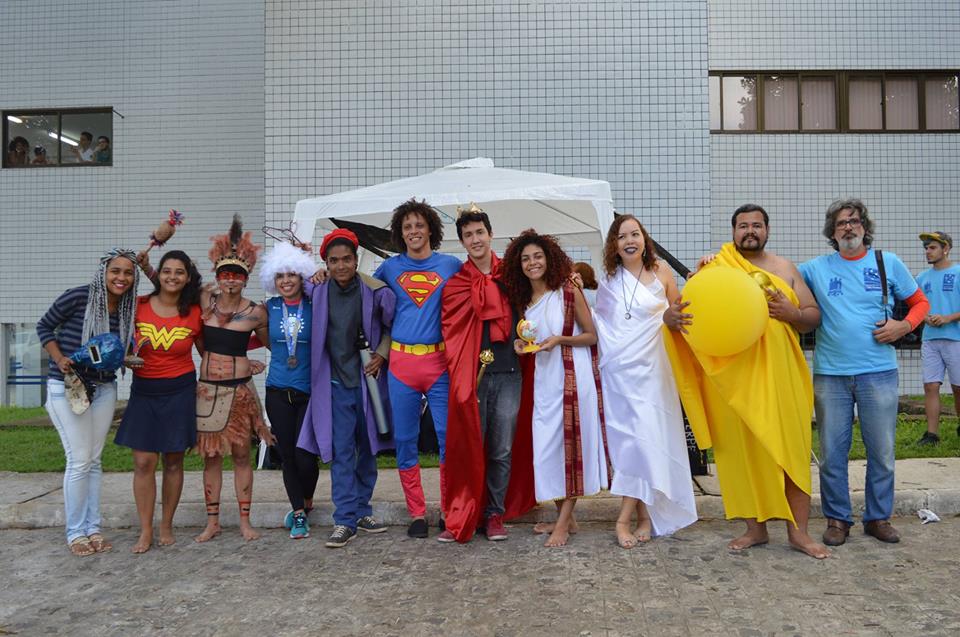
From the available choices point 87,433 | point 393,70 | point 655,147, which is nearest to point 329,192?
point 393,70

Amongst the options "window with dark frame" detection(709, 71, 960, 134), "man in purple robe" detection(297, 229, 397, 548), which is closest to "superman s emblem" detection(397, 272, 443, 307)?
"man in purple robe" detection(297, 229, 397, 548)

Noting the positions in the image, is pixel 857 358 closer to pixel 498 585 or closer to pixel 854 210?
pixel 854 210

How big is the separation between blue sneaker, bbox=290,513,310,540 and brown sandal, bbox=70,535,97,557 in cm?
124

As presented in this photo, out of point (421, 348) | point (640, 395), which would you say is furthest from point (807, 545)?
point (421, 348)

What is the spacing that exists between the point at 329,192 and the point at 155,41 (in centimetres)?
488

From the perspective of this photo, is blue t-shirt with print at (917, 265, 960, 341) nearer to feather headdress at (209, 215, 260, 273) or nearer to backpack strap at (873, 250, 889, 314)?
backpack strap at (873, 250, 889, 314)

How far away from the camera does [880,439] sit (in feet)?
14.7

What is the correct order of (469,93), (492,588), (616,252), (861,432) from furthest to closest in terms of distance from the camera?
(469,93)
(616,252)
(861,432)
(492,588)

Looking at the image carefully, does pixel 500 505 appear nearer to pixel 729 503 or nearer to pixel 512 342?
pixel 512 342

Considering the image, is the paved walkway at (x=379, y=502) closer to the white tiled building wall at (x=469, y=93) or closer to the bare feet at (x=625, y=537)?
the bare feet at (x=625, y=537)

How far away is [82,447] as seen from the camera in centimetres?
473

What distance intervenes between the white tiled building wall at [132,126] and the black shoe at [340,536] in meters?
6.94

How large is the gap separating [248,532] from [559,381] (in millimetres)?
2318

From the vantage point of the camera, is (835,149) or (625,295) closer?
(625,295)
